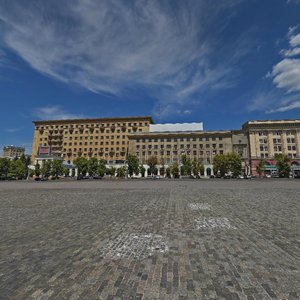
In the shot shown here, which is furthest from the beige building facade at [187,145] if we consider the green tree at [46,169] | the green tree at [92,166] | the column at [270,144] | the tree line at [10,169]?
the tree line at [10,169]

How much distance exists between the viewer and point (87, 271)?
3887 millimetres

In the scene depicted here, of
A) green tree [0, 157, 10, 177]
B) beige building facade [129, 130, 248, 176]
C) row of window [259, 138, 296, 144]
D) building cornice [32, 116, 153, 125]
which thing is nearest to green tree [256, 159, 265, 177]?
row of window [259, 138, 296, 144]

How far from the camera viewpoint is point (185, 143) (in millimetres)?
97125

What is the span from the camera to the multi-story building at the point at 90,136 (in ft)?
360

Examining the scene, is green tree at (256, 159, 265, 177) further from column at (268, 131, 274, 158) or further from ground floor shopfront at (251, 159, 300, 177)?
column at (268, 131, 274, 158)

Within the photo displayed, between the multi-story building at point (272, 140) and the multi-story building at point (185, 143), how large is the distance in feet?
18.9

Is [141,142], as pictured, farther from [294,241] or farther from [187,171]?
[294,241]

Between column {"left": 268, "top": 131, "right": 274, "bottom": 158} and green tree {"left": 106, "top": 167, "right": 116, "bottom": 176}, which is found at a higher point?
column {"left": 268, "top": 131, "right": 274, "bottom": 158}

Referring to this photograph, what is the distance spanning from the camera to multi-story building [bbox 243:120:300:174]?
8275cm

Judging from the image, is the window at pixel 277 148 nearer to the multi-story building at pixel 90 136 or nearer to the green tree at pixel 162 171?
the green tree at pixel 162 171

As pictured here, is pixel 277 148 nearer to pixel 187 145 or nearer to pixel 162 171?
Result: pixel 187 145

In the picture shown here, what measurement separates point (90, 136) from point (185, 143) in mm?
50362

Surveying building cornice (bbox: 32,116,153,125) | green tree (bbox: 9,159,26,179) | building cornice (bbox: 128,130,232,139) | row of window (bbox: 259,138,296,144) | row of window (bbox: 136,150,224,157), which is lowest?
green tree (bbox: 9,159,26,179)

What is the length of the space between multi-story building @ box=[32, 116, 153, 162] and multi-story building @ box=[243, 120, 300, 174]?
50.0m
